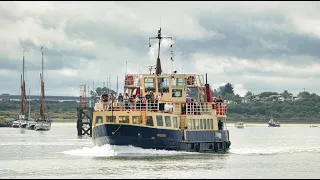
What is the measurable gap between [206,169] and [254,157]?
15.3m

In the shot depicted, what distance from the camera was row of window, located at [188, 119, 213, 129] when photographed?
248 ft

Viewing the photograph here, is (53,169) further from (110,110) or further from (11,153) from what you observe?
(11,153)

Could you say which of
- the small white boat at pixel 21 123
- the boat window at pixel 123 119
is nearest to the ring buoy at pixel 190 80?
the boat window at pixel 123 119

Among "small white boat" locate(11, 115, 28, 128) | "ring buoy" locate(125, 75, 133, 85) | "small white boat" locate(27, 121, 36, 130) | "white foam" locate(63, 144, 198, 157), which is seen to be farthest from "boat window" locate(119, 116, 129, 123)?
"small white boat" locate(11, 115, 28, 128)

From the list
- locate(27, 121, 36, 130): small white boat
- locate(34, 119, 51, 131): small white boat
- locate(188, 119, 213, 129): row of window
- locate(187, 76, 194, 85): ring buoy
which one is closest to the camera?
locate(188, 119, 213, 129): row of window

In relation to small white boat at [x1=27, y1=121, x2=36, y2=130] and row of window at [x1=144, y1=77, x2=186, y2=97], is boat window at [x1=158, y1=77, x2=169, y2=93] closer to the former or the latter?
row of window at [x1=144, y1=77, x2=186, y2=97]

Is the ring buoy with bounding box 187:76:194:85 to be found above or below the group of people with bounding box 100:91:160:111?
above

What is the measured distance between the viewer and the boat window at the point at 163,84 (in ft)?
255

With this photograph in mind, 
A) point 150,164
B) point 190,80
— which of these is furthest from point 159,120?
point 190,80

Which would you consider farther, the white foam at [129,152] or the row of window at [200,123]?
the row of window at [200,123]

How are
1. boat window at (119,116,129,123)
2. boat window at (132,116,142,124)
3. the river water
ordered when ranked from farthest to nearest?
boat window at (119,116,129,123), boat window at (132,116,142,124), the river water

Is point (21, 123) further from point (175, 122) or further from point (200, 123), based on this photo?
point (175, 122)

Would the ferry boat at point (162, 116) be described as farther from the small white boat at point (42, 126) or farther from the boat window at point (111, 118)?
the small white boat at point (42, 126)

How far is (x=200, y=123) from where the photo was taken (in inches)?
3017
